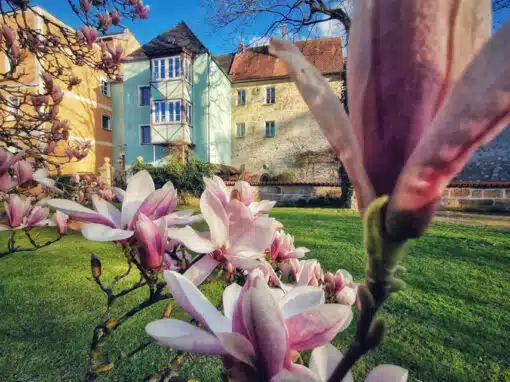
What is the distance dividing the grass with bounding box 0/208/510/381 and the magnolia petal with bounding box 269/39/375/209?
83 centimetres

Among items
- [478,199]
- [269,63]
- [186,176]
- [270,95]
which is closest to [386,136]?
Result: [478,199]

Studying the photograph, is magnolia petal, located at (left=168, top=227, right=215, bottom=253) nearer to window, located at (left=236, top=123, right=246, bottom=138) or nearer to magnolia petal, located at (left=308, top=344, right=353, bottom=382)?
magnolia petal, located at (left=308, top=344, right=353, bottom=382)

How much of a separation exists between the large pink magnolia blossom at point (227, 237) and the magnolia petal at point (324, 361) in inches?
6.5

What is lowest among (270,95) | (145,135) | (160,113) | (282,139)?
(282,139)

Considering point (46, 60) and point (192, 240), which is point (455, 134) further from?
point (46, 60)

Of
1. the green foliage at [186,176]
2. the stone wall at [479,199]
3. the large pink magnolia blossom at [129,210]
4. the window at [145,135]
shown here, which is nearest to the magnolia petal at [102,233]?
the large pink magnolia blossom at [129,210]

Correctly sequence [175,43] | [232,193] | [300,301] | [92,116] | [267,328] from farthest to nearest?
[92,116]
[175,43]
[232,193]
[300,301]
[267,328]

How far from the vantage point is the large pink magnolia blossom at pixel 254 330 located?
0.27 meters

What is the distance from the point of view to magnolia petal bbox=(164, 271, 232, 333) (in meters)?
0.31

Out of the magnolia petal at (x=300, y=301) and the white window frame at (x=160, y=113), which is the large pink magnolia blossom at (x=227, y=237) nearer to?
the magnolia petal at (x=300, y=301)

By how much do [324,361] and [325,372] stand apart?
0.04 ft

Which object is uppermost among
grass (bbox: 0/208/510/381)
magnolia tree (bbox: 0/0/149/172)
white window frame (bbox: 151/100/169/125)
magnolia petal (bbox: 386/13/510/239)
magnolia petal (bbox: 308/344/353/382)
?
white window frame (bbox: 151/100/169/125)

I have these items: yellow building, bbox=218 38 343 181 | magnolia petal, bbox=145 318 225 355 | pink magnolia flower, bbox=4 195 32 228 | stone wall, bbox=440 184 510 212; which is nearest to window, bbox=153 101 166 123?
yellow building, bbox=218 38 343 181

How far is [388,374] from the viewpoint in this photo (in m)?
0.31
